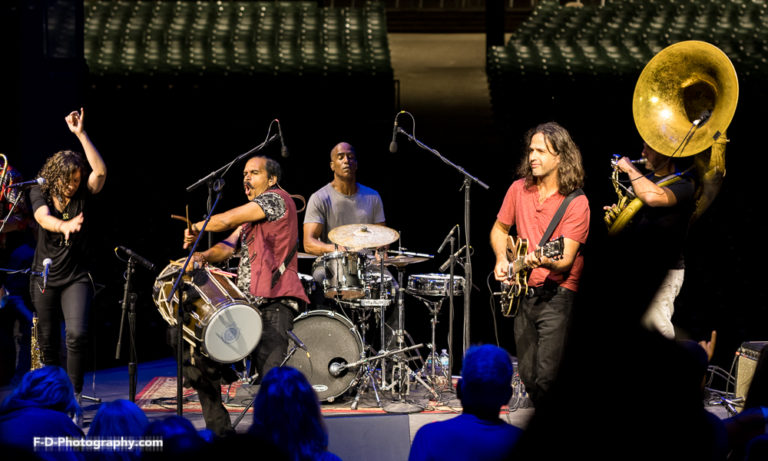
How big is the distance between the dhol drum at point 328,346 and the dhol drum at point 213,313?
1177 mm

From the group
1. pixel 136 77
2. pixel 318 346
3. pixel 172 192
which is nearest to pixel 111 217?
pixel 172 192

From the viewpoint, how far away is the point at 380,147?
8.76m

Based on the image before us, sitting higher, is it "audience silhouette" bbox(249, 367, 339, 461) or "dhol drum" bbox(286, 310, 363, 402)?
"audience silhouette" bbox(249, 367, 339, 461)

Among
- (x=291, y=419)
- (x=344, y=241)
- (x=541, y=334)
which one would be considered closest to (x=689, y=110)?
(x=541, y=334)

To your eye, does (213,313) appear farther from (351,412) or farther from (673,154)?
(673,154)

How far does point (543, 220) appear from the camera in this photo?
489 centimetres

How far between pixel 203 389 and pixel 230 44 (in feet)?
25.6

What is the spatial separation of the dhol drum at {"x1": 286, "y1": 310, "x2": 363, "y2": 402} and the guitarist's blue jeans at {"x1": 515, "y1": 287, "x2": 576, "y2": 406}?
164 cm

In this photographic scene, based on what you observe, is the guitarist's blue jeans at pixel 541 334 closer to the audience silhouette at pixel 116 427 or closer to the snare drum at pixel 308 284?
the snare drum at pixel 308 284

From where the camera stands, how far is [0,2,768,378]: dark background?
808 centimetres

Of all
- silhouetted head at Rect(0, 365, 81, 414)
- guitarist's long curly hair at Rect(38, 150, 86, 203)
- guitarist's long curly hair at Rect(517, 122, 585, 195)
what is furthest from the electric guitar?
guitarist's long curly hair at Rect(38, 150, 86, 203)

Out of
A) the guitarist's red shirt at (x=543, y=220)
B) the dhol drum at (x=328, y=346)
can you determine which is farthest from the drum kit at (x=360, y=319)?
the guitarist's red shirt at (x=543, y=220)

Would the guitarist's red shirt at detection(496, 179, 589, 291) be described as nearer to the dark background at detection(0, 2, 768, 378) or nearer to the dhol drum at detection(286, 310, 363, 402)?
the dhol drum at detection(286, 310, 363, 402)

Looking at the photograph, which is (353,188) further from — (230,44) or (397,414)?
(230,44)
